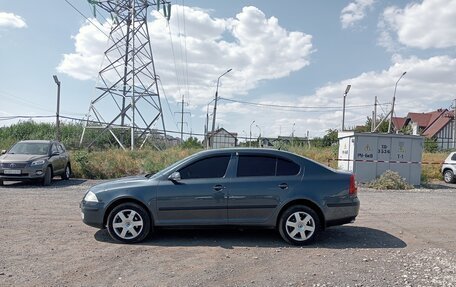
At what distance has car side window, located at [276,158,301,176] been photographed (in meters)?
6.83

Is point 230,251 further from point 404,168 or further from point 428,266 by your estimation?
point 404,168

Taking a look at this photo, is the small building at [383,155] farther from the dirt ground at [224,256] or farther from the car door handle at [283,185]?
the car door handle at [283,185]

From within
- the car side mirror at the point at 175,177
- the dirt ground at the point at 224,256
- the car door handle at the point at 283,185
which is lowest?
the dirt ground at the point at 224,256

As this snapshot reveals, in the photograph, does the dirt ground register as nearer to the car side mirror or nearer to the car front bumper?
the car side mirror

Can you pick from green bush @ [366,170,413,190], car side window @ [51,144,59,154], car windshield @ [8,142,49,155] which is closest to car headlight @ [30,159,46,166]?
car windshield @ [8,142,49,155]

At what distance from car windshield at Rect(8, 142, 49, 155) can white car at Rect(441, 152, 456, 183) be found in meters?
17.6

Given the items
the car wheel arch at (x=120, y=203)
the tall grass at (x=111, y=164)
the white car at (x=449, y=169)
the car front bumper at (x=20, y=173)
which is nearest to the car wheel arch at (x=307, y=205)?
the car wheel arch at (x=120, y=203)

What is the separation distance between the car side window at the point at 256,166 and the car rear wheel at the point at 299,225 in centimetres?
71

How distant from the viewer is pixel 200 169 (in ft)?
22.3

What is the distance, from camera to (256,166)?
688cm

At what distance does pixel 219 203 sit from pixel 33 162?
998 centimetres

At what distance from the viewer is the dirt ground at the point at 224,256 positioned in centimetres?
500

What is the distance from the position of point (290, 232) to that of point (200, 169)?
68.5 inches

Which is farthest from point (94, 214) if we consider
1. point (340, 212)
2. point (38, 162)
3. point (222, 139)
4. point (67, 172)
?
point (222, 139)
